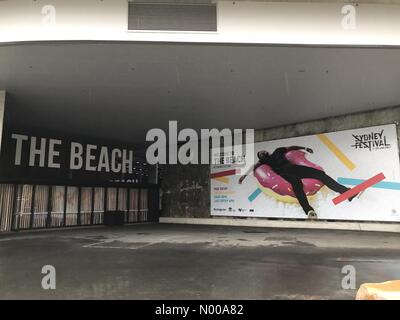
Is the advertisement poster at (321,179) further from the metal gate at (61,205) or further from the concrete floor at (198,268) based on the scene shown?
the metal gate at (61,205)

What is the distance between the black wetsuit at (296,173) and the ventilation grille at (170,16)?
29.3 feet

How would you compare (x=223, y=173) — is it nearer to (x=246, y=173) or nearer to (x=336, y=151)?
(x=246, y=173)

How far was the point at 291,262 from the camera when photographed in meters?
6.12

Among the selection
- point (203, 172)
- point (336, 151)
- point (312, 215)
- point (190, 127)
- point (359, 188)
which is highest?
point (190, 127)

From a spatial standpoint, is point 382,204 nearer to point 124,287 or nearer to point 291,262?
point 291,262

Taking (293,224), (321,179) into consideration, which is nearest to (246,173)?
(293,224)

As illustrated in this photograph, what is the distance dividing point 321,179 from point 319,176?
0.46 ft

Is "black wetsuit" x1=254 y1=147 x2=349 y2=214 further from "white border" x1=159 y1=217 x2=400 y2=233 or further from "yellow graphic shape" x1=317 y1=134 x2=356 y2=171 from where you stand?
"yellow graphic shape" x1=317 y1=134 x2=356 y2=171

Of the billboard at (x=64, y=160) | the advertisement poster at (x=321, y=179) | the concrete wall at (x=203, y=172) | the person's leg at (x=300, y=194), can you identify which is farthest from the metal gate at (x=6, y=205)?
the person's leg at (x=300, y=194)

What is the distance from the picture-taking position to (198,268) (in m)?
5.62

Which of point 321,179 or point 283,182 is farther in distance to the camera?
point 283,182

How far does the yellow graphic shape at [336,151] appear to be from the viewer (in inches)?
469
